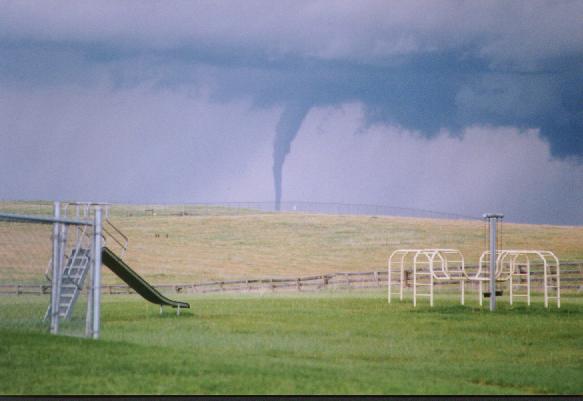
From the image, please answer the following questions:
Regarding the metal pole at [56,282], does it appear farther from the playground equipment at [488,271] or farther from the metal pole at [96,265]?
the playground equipment at [488,271]

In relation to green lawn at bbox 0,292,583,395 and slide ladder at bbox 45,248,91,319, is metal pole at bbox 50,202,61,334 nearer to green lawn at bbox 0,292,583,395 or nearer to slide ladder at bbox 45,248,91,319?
green lawn at bbox 0,292,583,395

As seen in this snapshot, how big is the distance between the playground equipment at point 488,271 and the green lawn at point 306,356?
43.5 inches

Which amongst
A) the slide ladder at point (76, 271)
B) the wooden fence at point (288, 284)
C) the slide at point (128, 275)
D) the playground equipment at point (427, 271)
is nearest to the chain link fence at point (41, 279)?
the slide ladder at point (76, 271)

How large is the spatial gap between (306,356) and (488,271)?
30.0 feet

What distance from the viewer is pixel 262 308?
16.9 m

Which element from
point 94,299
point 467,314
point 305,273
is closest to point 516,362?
point 94,299

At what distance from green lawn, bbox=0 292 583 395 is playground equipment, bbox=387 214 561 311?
1.11 metres

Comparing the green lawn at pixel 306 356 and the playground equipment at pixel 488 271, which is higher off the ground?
the playground equipment at pixel 488 271

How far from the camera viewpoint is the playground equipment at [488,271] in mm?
15078

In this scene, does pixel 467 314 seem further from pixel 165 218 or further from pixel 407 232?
pixel 165 218

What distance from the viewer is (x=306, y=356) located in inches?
360

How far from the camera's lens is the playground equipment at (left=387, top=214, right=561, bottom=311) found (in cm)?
1508

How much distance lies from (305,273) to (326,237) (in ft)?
20.5

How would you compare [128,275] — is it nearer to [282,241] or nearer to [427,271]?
[427,271]
